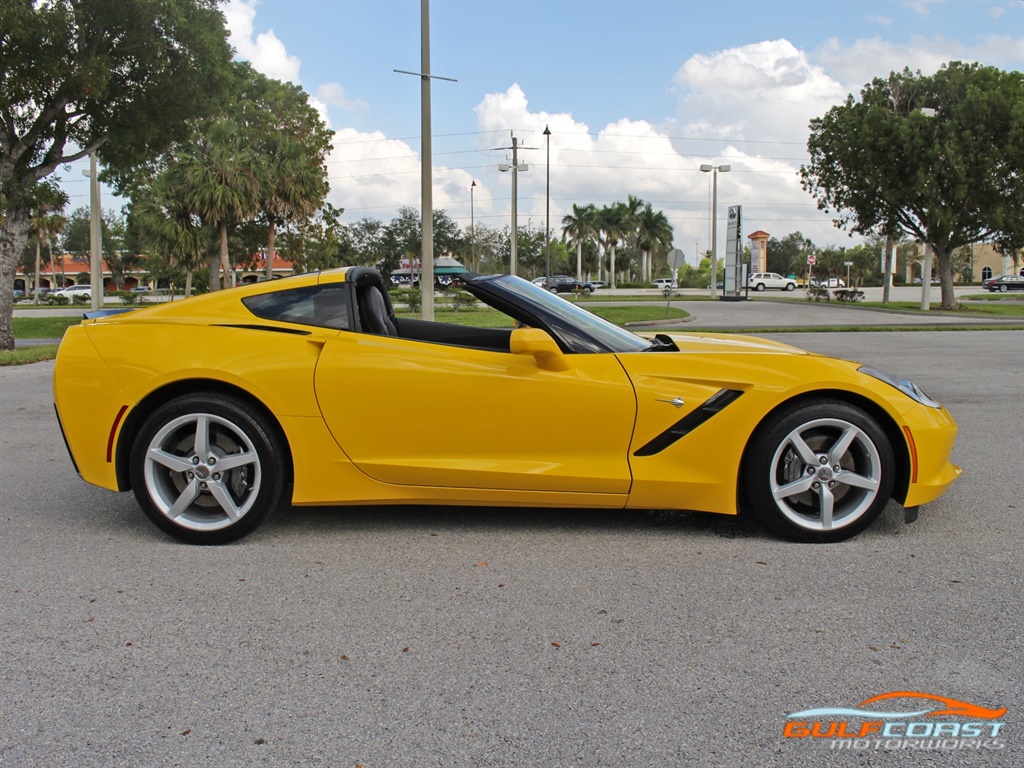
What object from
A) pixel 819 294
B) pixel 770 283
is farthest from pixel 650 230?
pixel 819 294

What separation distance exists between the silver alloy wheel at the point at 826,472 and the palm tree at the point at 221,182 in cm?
3306

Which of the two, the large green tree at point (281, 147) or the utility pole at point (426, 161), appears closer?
the utility pole at point (426, 161)

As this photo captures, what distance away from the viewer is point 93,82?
49.4ft

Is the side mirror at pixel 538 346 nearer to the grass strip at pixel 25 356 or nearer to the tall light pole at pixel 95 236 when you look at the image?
the grass strip at pixel 25 356

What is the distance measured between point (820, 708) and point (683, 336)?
2692 mm

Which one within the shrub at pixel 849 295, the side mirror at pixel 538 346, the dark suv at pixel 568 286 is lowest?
the side mirror at pixel 538 346

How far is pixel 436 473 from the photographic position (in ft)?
12.5

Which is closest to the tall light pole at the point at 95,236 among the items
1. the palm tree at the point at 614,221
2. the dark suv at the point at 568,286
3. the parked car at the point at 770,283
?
the dark suv at the point at 568,286

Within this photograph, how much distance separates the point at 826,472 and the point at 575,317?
1431mm

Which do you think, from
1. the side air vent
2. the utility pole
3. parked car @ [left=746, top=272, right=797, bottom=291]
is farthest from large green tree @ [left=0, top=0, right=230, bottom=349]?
parked car @ [left=746, top=272, right=797, bottom=291]

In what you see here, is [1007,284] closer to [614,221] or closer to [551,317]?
[614,221]

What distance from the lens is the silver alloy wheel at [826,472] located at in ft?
12.2

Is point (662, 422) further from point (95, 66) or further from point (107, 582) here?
point (95, 66)

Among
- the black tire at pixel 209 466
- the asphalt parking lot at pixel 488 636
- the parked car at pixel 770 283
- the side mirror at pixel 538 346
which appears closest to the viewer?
the asphalt parking lot at pixel 488 636
